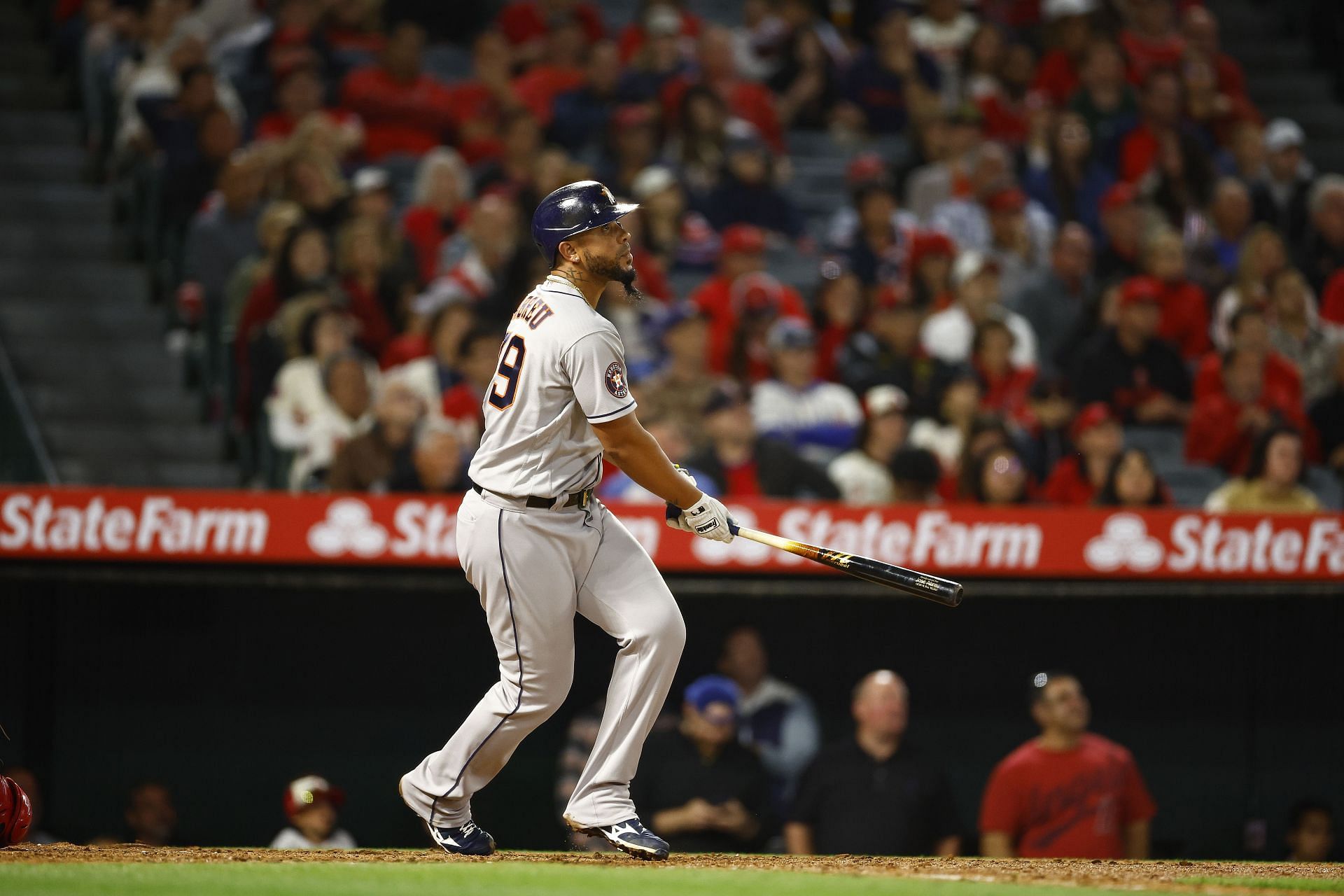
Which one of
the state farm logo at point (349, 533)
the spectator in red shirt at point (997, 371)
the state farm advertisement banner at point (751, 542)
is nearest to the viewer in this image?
the state farm advertisement banner at point (751, 542)

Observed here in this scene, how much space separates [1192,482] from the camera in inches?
360

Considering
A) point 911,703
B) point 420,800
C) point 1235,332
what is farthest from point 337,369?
point 1235,332

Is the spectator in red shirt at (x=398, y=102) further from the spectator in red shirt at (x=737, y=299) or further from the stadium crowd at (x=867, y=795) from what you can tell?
the stadium crowd at (x=867, y=795)

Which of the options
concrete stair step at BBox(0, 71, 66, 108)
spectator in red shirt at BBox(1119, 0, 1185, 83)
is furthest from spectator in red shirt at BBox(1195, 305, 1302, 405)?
concrete stair step at BBox(0, 71, 66, 108)

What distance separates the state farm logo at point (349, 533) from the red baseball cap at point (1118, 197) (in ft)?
16.6

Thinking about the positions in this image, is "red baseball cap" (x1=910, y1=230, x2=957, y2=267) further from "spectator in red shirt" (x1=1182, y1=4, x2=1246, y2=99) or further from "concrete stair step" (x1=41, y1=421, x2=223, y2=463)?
"concrete stair step" (x1=41, y1=421, x2=223, y2=463)

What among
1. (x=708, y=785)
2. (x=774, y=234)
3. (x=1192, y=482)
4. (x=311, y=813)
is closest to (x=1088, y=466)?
(x=1192, y=482)

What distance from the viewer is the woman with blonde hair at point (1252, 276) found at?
989 cm

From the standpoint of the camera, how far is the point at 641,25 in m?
11.3

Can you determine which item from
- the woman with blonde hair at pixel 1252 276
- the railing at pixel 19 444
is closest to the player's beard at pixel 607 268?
the railing at pixel 19 444

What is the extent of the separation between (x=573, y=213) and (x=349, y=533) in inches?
125

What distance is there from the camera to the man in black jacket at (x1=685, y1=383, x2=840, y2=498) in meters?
8.20

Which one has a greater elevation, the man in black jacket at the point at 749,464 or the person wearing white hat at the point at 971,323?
the person wearing white hat at the point at 971,323

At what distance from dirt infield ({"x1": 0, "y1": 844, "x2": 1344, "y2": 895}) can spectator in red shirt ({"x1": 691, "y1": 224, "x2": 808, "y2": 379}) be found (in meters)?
4.09
